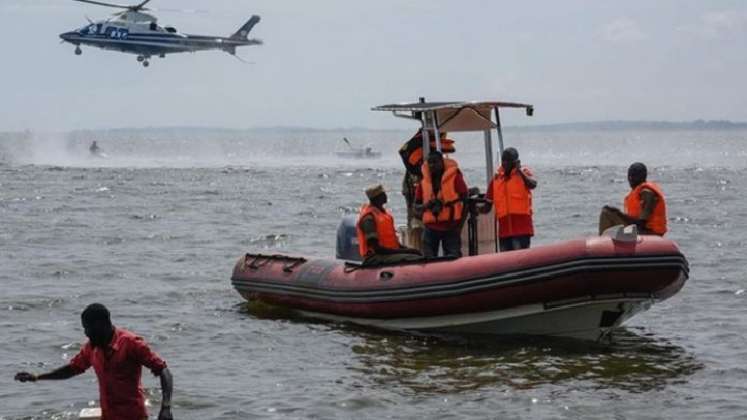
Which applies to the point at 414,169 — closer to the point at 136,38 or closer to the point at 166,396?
the point at 166,396

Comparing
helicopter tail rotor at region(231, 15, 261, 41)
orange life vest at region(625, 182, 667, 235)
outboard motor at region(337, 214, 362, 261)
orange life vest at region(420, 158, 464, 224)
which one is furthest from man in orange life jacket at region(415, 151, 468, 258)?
helicopter tail rotor at region(231, 15, 261, 41)

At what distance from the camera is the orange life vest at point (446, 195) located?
1298cm

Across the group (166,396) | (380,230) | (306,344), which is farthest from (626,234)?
(166,396)

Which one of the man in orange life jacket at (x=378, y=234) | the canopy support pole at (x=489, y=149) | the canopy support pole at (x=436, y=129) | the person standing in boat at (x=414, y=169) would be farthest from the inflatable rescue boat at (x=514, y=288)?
the canopy support pole at (x=489, y=149)

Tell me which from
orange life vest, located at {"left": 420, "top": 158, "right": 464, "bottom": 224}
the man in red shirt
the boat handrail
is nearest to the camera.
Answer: the man in red shirt

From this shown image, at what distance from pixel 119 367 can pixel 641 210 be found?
21.4ft

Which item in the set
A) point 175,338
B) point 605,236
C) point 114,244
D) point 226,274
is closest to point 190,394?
point 175,338

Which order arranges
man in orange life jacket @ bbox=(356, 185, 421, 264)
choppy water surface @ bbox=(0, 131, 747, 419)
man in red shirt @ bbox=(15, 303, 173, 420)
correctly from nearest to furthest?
1. man in red shirt @ bbox=(15, 303, 173, 420)
2. choppy water surface @ bbox=(0, 131, 747, 419)
3. man in orange life jacket @ bbox=(356, 185, 421, 264)

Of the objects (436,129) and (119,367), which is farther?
(436,129)

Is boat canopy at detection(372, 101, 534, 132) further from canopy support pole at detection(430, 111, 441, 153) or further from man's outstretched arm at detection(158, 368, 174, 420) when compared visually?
man's outstretched arm at detection(158, 368, 174, 420)

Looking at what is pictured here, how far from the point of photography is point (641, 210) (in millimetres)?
12648

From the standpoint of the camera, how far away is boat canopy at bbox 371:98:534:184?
1372cm

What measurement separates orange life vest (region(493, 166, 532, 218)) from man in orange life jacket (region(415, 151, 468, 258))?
1.38 feet

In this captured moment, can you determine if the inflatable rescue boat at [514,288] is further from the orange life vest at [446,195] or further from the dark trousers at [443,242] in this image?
the orange life vest at [446,195]
